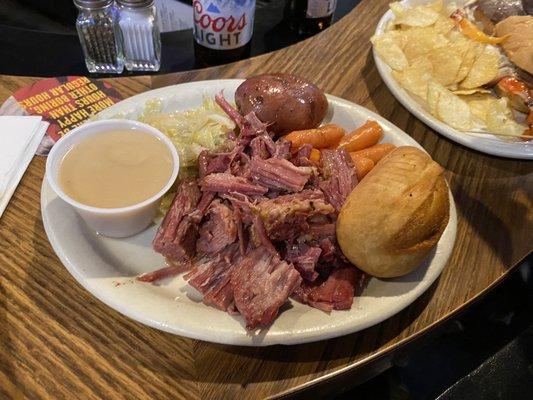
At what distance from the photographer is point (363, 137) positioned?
59.7 inches

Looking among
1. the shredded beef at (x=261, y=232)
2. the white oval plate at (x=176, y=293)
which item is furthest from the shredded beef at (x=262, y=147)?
the white oval plate at (x=176, y=293)

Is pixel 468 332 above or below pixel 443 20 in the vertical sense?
below

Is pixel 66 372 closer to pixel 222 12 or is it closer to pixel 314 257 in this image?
pixel 314 257

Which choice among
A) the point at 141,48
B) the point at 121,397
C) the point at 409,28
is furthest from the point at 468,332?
the point at 141,48

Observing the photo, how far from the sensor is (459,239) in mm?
1456

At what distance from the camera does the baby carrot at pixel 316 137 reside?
4.75 feet

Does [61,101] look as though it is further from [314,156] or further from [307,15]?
[307,15]

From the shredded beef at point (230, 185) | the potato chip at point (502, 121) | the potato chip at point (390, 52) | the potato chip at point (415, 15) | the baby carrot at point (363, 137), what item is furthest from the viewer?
the potato chip at point (415, 15)

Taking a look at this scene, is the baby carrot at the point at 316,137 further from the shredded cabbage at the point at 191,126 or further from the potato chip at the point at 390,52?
the potato chip at the point at 390,52

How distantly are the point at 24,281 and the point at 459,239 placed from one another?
3.89 feet

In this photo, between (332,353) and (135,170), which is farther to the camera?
(135,170)

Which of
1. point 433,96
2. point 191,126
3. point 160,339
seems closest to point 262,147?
point 191,126

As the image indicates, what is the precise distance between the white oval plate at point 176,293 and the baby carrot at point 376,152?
9.8 inches

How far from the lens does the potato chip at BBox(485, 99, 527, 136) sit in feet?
5.71
